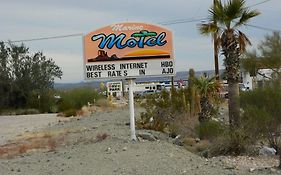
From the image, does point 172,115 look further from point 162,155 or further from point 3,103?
point 3,103

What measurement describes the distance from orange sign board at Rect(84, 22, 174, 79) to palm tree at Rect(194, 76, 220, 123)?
3821mm

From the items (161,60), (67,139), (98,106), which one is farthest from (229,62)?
(98,106)

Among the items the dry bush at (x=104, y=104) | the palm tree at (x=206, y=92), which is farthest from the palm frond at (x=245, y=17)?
the dry bush at (x=104, y=104)

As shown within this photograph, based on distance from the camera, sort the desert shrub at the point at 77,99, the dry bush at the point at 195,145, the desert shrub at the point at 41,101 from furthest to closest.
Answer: the desert shrub at the point at 41,101 → the desert shrub at the point at 77,99 → the dry bush at the point at 195,145

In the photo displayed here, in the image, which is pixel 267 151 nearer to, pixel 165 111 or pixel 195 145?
pixel 195 145

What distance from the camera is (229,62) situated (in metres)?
18.7

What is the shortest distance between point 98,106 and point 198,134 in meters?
A: 31.9

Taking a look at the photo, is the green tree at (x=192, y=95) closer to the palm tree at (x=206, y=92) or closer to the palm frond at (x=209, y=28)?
the palm tree at (x=206, y=92)

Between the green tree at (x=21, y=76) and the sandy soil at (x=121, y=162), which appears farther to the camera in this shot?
the green tree at (x=21, y=76)

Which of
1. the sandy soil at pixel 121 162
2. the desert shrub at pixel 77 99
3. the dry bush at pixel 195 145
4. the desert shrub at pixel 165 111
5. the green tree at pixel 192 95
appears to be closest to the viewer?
the sandy soil at pixel 121 162

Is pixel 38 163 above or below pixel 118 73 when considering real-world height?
below

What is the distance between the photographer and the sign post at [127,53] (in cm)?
1881

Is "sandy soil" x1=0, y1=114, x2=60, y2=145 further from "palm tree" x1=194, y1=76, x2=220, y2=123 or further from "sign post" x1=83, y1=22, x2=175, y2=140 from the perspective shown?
"palm tree" x1=194, y1=76, x2=220, y2=123

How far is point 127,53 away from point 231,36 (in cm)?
349
